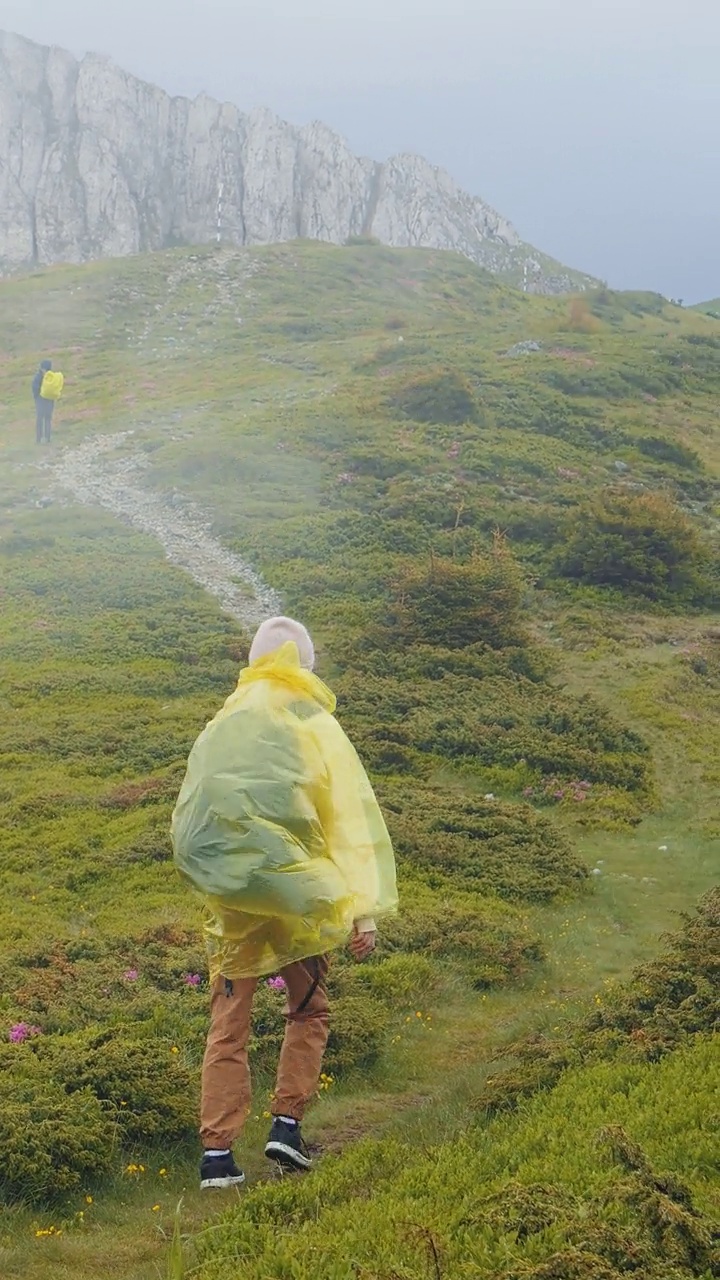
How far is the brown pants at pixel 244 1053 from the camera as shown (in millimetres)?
5820

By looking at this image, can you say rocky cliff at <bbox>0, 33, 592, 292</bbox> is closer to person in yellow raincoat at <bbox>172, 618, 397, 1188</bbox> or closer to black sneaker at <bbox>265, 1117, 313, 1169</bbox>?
person in yellow raincoat at <bbox>172, 618, 397, 1188</bbox>

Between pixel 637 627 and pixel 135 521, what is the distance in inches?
616

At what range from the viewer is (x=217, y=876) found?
224 inches

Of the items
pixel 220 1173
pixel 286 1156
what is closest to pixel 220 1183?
pixel 220 1173

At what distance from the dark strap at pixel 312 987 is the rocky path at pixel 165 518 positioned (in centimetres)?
1805

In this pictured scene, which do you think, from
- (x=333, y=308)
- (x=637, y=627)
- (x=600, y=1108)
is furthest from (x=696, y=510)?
(x=333, y=308)

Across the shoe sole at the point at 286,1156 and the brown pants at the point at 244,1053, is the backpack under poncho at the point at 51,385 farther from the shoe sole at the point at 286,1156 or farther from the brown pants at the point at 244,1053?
the shoe sole at the point at 286,1156

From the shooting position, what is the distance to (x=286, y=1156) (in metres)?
5.96

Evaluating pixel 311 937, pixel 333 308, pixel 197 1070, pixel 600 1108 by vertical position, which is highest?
pixel 333 308

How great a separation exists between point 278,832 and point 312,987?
0.99m

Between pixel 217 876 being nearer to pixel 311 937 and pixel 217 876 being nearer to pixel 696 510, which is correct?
pixel 311 937

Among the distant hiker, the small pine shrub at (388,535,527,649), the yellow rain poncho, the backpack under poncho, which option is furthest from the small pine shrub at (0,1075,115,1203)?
the backpack under poncho

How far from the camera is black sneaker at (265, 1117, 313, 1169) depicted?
5965mm

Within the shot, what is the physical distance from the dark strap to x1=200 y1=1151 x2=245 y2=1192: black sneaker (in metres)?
0.78
